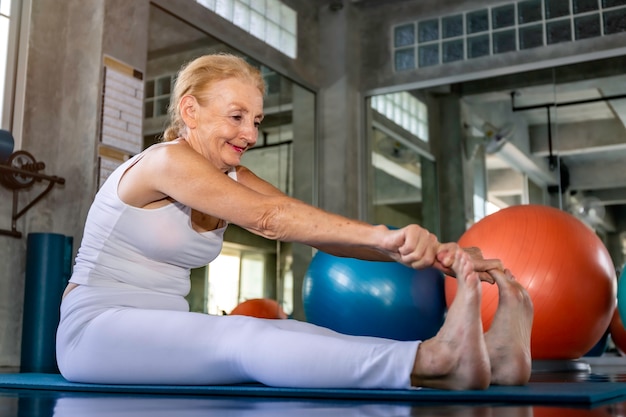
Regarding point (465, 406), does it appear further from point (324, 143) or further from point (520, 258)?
point (324, 143)

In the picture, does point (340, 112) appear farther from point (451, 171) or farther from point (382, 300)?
point (382, 300)

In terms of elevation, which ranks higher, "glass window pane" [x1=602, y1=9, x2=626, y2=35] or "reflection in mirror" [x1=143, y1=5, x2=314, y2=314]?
"glass window pane" [x1=602, y1=9, x2=626, y2=35]

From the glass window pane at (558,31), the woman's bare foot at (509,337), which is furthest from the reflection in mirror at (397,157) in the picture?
the woman's bare foot at (509,337)

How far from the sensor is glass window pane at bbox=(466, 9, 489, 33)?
5711 mm

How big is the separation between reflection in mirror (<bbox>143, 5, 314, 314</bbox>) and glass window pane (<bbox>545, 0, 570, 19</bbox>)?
202cm

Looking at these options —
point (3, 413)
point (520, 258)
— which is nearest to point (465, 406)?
point (3, 413)

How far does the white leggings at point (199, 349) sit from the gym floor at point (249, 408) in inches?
3.8

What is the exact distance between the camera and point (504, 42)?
5.62 metres

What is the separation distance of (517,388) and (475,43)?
4.48 m

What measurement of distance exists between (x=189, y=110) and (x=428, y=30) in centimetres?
429

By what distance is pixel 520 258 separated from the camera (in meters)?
2.94

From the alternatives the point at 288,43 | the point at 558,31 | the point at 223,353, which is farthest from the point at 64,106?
the point at 558,31

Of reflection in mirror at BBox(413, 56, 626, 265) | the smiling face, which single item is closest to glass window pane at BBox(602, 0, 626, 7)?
reflection in mirror at BBox(413, 56, 626, 265)

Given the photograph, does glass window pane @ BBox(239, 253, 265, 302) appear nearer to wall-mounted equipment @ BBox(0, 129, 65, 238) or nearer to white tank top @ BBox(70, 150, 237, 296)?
wall-mounted equipment @ BBox(0, 129, 65, 238)
